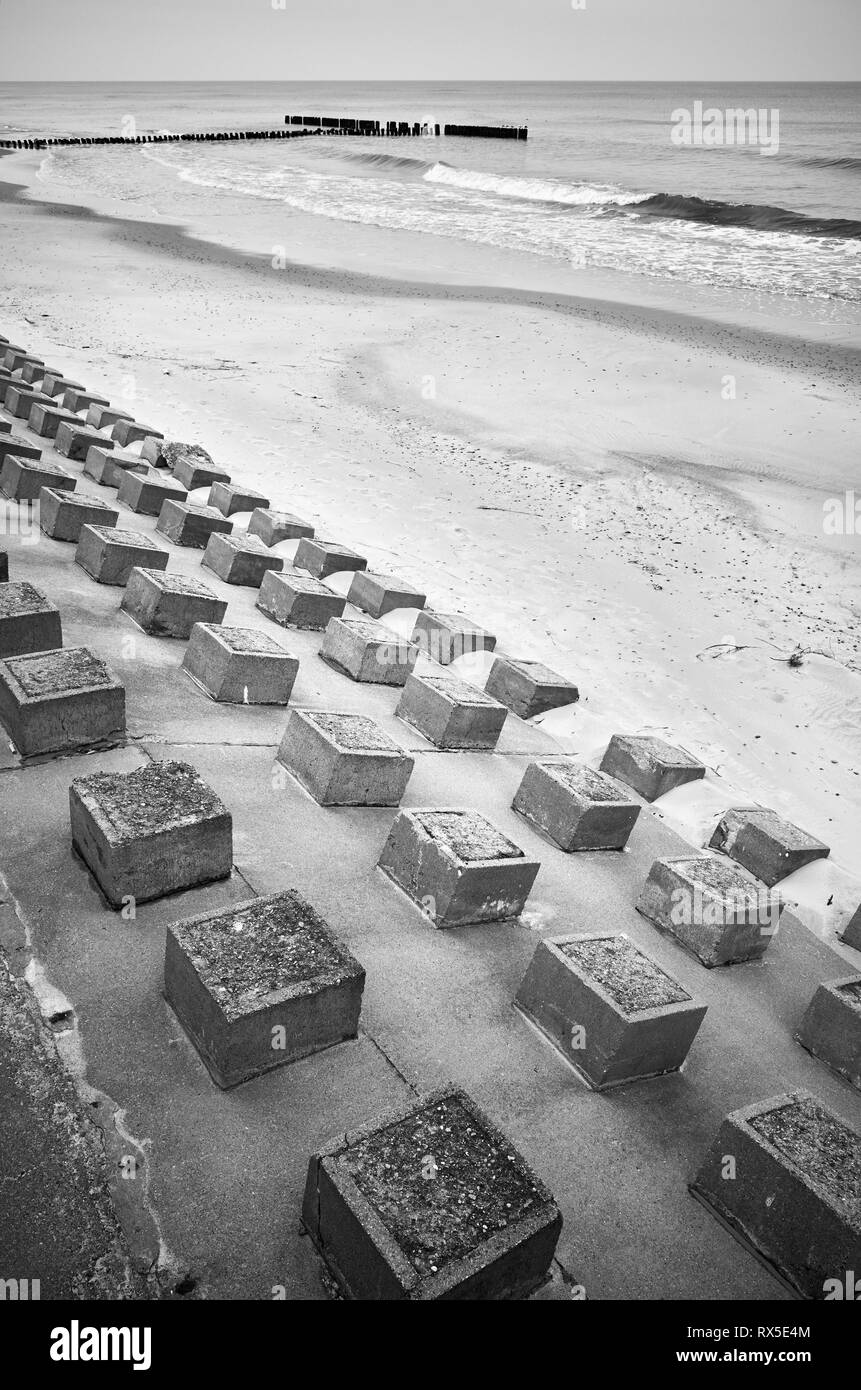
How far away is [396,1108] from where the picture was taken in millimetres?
2502

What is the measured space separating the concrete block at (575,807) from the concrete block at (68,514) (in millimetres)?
4079

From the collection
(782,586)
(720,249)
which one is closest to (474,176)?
(720,249)

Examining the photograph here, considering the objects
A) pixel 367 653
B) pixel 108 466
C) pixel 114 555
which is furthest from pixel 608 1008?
pixel 108 466

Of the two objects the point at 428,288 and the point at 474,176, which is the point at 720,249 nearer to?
the point at 428,288

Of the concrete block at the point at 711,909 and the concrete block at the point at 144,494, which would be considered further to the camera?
the concrete block at the point at 144,494

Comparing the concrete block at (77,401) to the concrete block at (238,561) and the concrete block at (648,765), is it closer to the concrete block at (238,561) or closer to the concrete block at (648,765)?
the concrete block at (238,561)

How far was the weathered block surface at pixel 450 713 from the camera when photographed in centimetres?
529

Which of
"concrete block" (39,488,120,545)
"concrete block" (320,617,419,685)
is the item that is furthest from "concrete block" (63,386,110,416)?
"concrete block" (320,617,419,685)

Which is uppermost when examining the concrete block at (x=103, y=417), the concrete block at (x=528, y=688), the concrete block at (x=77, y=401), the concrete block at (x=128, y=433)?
the concrete block at (x=77, y=401)

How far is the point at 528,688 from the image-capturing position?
20.9 ft

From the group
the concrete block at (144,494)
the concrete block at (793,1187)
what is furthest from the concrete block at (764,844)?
the concrete block at (144,494)

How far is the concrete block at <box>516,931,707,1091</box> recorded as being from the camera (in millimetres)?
3078

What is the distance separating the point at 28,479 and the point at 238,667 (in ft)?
11.5
